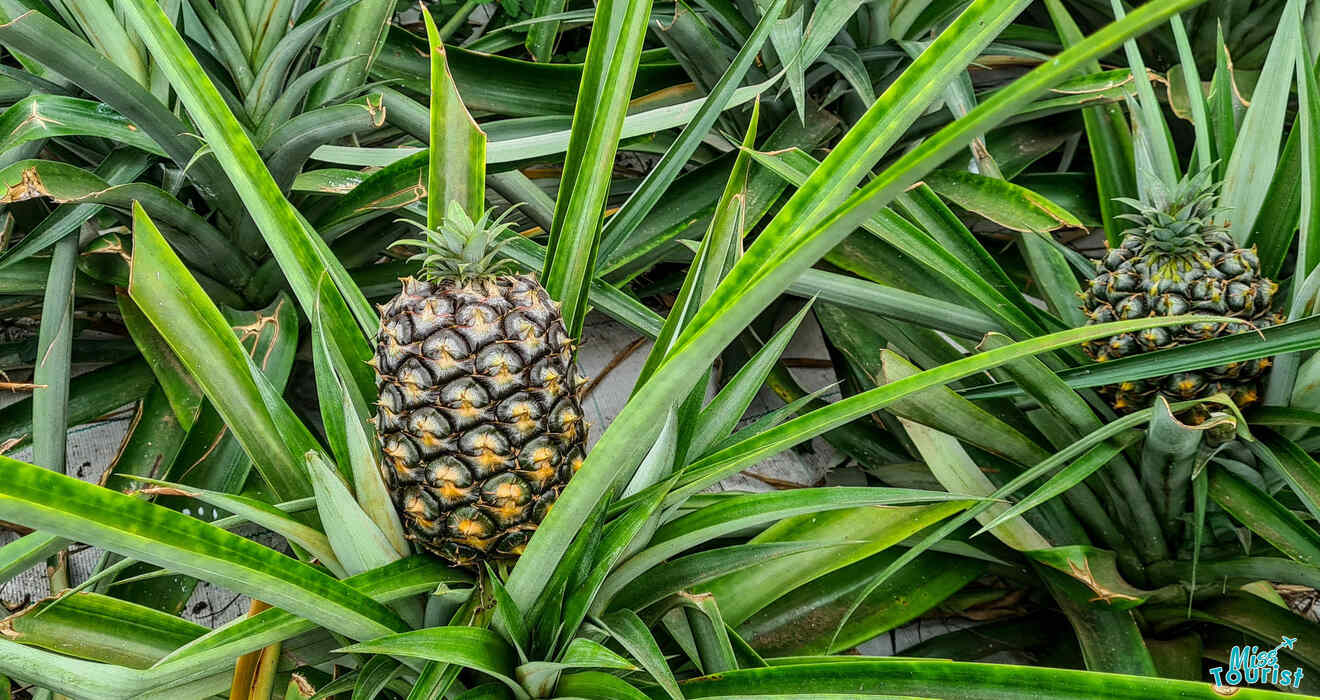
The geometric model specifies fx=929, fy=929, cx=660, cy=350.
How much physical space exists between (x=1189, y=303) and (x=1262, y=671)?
0.37 metres

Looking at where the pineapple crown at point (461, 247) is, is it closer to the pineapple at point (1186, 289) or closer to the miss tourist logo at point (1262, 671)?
the pineapple at point (1186, 289)

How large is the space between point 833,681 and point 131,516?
1.45 ft

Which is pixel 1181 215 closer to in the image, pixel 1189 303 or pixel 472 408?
pixel 1189 303

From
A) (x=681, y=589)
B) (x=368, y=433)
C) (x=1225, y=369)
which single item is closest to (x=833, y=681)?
(x=681, y=589)

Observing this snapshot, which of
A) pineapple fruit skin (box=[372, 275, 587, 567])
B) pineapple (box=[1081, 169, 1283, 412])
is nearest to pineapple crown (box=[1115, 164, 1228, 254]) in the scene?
pineapple (box=[1081, 169, 1283, 412])

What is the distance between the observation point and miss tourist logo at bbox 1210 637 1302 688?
2.91ft

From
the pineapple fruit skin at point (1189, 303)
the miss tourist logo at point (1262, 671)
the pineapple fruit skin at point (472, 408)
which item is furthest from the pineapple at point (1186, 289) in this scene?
the pineapple fruit skin at point (472, 408)

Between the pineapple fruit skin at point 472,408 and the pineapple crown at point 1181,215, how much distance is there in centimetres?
57

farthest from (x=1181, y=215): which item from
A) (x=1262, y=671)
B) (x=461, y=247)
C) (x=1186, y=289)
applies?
(x=461, y=247)

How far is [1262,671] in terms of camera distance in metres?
0.90

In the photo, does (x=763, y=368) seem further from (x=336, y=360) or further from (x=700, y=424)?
(x=336, y=360)

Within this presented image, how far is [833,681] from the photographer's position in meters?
0.64

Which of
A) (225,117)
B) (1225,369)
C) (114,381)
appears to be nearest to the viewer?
(225,117)

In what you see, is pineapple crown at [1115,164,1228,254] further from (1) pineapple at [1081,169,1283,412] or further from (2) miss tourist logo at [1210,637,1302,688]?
(2) miss tourist logo at [1210,637,1302,688]
